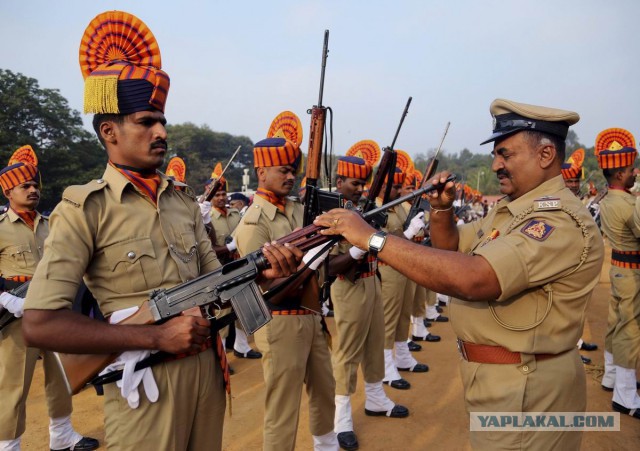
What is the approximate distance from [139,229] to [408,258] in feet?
4.57

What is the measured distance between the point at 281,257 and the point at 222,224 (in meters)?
6.76

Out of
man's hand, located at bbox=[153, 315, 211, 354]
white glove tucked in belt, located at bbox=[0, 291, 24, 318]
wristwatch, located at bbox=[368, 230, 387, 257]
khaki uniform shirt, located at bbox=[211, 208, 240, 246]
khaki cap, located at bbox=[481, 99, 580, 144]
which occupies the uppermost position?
khaki cap, located at bbox=[481, 99, 580, 144]

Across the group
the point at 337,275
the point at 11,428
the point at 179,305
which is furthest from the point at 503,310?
the point at 11,428

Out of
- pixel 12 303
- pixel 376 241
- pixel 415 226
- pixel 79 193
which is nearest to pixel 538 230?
pixel 376 241

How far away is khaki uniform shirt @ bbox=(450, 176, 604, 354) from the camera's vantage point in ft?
7.00

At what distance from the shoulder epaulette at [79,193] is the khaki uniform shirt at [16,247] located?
356 centimetres

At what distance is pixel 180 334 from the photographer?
2055 mm

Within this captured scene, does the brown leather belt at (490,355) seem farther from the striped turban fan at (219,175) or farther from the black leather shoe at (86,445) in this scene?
the striped turban fan at (219,175)

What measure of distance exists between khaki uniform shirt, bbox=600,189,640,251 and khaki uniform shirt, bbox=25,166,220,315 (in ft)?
18.5

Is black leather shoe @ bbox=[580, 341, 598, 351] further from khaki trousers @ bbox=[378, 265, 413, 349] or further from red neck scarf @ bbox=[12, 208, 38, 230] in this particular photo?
red neck scarf @ bbox=[12, 208, 38, 230]

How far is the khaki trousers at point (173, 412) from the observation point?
2074mm

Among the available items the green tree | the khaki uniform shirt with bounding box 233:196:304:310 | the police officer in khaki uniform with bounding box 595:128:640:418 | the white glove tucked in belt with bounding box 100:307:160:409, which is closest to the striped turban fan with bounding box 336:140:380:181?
the khaki uniform shirt with bounding box 233:196:304:310

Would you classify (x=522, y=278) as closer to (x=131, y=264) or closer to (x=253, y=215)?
(x=131, y=264)

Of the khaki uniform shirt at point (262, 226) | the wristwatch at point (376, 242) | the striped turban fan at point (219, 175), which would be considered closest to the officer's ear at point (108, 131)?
the wristwatch at point (376, 242)
